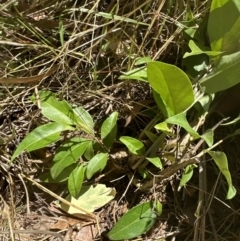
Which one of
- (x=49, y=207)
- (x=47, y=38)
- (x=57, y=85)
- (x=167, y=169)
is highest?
(x=47, y=38)

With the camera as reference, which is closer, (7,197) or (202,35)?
(202,35)

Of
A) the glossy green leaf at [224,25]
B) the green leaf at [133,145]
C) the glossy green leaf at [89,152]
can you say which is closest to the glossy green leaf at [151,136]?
the green leaf at [133,145]

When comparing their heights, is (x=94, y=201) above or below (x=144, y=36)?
below

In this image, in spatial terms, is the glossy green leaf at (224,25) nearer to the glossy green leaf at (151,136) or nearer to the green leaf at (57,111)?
the glossy green leaf at (151,136)

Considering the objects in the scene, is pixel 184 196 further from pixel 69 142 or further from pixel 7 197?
pixel 7 197

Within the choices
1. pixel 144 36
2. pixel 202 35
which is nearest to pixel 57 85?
pixel 144 36

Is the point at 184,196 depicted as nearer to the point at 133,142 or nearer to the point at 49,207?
the point at 133,142

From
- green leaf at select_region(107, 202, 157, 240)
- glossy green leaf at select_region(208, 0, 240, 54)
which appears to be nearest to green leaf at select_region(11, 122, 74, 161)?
green leaf at select_region(107, 202, 157, 240)
